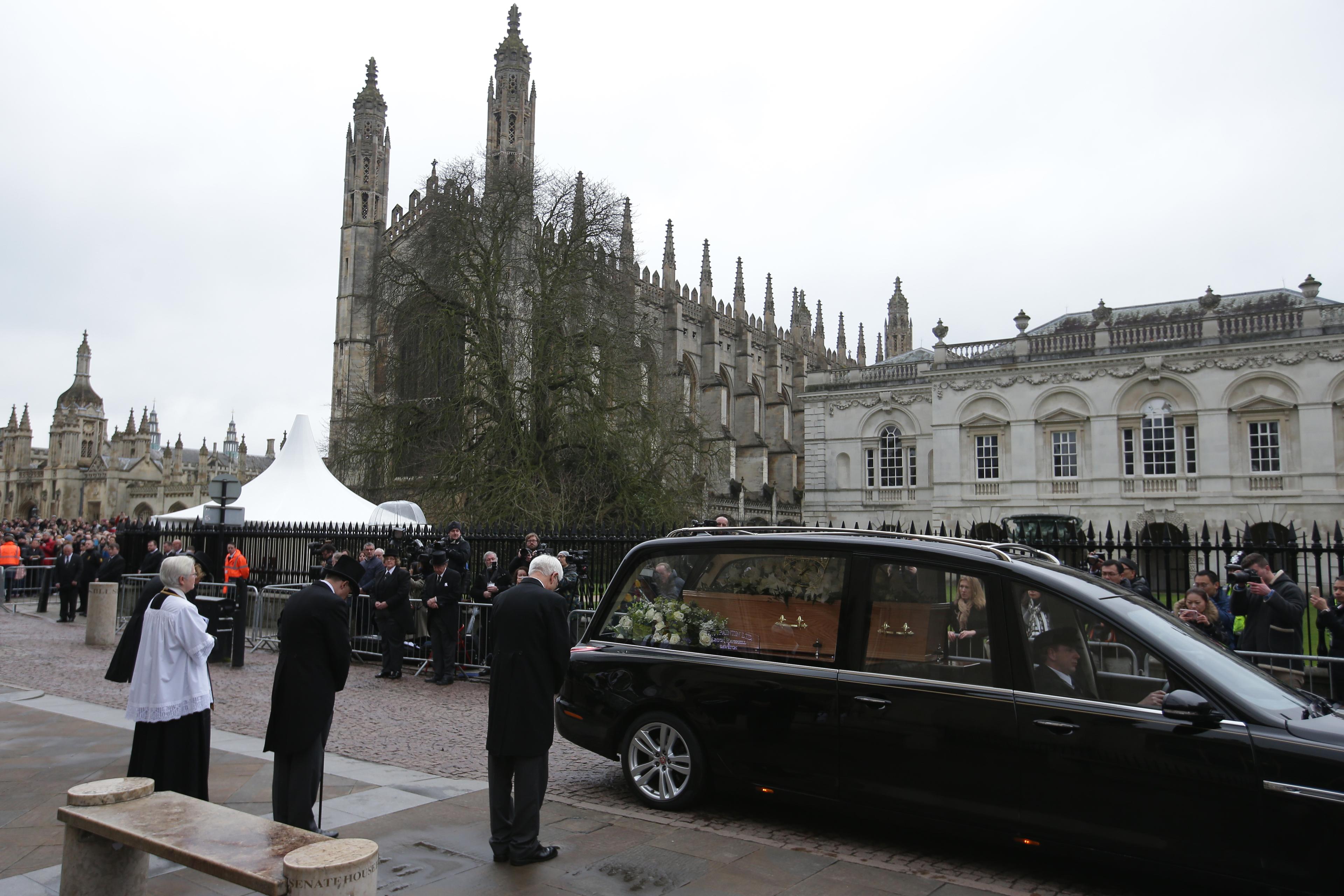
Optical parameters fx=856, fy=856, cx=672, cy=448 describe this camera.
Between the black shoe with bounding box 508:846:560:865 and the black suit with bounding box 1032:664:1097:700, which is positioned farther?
the black shoe with bounding box 508:846:560:865

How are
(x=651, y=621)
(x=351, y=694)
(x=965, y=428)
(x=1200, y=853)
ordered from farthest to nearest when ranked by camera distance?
(x=965, y=428), (x=351, y=694), (x=651, y=621), (x=1200, y=853)

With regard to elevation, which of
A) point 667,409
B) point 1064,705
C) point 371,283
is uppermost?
point 371,283

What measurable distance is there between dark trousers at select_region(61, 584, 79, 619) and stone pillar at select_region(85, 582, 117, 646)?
487cm

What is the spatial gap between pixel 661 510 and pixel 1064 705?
675 inches

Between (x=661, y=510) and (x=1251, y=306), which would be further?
(x=1251, y=306)

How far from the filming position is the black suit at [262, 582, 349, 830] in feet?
16.4

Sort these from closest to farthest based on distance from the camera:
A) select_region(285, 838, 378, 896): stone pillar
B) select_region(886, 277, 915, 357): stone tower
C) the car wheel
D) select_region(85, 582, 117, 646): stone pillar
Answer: select_region(285, 838, 378, 896): stone pillar → the car wheel → select_region(85, 582, 117, 646): stone pillar → select_region(886, 277, 915, 357): stone tower

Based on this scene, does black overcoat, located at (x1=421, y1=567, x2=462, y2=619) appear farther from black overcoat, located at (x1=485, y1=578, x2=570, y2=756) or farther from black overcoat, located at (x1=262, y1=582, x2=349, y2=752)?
black overcoat, located at (x1=485, y1=578, x2=570, y2=756)

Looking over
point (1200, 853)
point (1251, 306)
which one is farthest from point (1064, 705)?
point (1251, 306)

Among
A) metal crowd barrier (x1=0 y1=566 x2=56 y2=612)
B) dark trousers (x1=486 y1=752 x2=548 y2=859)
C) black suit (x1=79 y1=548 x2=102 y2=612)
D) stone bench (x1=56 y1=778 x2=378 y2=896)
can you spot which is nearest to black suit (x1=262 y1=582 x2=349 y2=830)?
stone bench (x1=56 y1=778 x2=378 y2=896)

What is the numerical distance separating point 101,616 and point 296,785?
38.8 ft

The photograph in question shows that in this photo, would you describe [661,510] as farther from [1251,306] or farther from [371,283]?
[1251,306]

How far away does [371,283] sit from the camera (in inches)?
1035

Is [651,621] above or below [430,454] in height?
below
